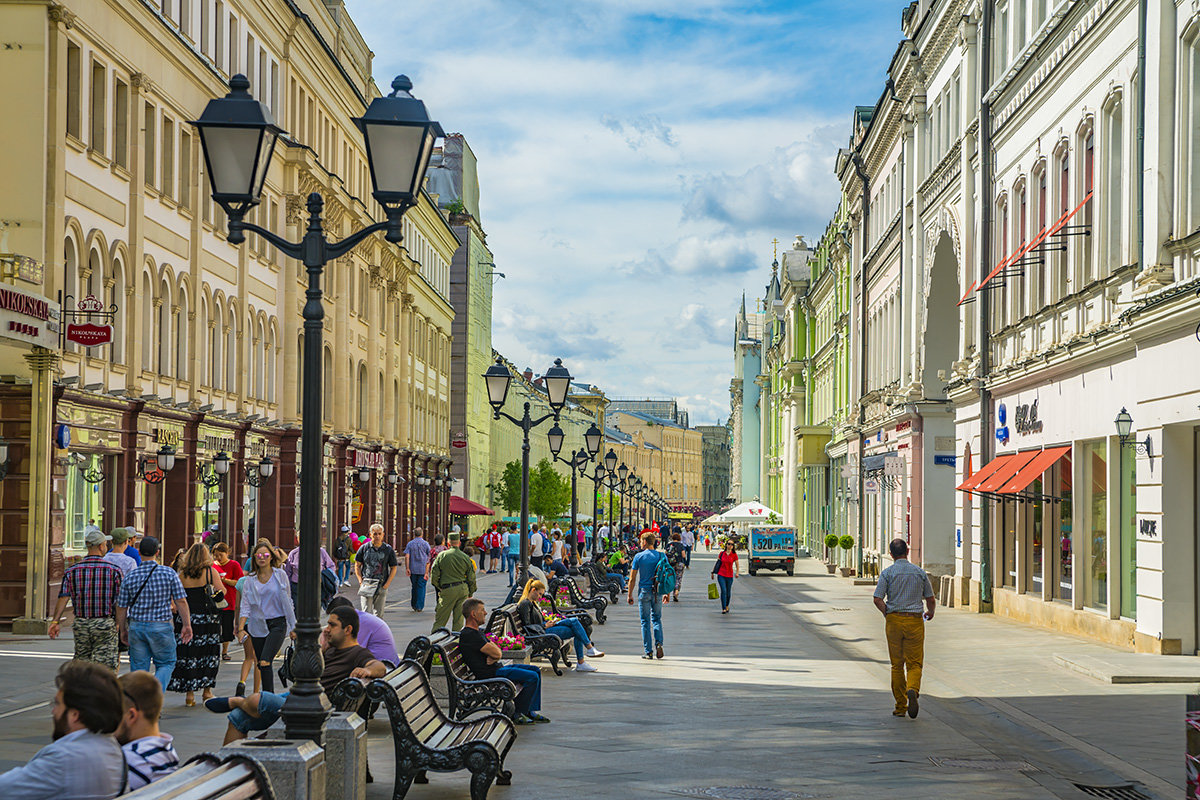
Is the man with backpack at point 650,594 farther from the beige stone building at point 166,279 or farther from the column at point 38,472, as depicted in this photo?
the beige stone building at point 166,279

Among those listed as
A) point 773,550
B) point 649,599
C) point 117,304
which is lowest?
point 773,550

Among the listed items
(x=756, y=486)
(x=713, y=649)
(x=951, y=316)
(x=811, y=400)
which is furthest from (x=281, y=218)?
(x=756, y=486)

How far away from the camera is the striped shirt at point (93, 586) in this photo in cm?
1320

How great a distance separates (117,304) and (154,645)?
16.1 meters

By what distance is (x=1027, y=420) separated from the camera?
2698 centimetres

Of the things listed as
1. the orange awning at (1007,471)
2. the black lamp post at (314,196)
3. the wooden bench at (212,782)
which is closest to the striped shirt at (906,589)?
the black lamp post at (314,196)

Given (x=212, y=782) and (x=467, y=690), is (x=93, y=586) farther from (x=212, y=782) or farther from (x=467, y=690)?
(x=212, y=782)

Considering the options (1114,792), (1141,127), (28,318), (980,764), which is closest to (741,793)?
(980,764)

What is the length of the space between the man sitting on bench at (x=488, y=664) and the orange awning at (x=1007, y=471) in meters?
14.9

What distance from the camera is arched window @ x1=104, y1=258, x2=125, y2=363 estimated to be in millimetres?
27688

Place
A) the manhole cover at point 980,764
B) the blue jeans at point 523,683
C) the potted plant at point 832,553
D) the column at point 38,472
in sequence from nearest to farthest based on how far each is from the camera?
the manhole cover at point 980,764, the blue jeans at point 523,683, the column at point 38,472, the potted plant at point 832,553

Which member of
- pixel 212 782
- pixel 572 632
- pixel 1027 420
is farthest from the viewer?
pixel 1027 420

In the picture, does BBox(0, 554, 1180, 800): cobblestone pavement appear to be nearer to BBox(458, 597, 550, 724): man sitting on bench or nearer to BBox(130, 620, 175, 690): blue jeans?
BBox(458, 597, 550, 724): man sitting on bench

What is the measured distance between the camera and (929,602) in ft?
47.5
